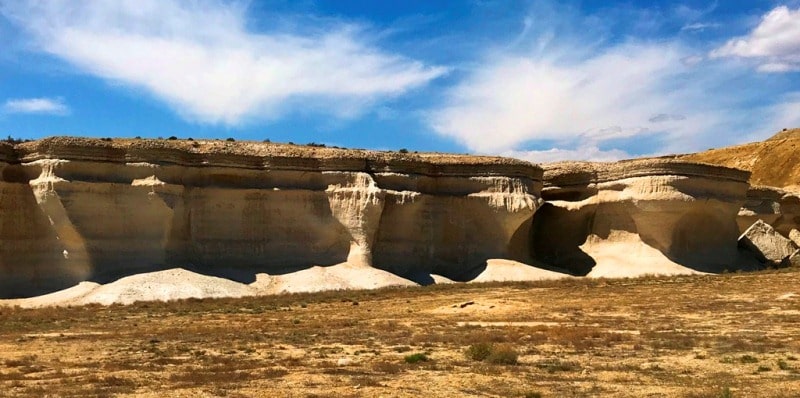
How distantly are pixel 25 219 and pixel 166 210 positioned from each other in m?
5.79

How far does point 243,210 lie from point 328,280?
5.13 m

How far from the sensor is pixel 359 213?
124ft

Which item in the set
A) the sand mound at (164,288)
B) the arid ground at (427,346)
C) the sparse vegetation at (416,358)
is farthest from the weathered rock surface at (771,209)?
the sparse vegetation at (416,358)

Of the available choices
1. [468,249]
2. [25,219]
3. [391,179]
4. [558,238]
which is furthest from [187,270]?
[558,238]

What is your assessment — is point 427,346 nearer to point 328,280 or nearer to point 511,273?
point 328,280

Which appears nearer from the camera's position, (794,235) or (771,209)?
(771,209)

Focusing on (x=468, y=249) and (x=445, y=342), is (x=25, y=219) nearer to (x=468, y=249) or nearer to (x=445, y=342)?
(x=468, y=249)

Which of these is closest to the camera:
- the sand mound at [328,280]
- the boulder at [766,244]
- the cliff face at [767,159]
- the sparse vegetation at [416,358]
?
the sparse vegetation at [416,358]

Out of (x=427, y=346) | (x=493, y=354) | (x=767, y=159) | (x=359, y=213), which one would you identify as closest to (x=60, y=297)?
(x=359, y=213)

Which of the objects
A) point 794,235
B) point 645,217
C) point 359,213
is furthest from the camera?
point 794,235

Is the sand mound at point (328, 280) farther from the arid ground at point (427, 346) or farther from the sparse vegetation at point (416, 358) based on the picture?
the sparse vegetation at point (416, 358)

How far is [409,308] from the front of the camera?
2688 centimetres

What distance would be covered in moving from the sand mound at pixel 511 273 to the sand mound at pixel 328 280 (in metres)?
3.93

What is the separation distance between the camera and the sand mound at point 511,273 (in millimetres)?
38531
